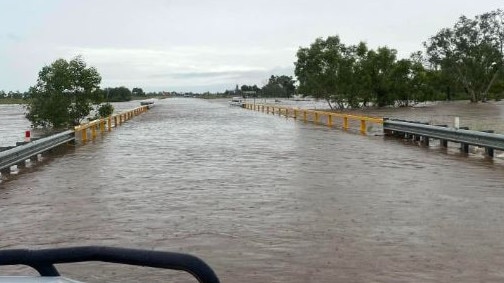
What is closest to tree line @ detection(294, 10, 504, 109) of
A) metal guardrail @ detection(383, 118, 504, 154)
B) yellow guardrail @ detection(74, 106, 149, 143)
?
yellow guardrail @ detection(74, 106, 149, 143)

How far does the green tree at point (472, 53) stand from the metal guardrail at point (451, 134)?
2812 inches

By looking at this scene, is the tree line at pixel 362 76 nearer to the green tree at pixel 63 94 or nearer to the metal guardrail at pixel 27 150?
the green tree at pixel 63 94

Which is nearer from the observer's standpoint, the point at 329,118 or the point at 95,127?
the point at 95,127

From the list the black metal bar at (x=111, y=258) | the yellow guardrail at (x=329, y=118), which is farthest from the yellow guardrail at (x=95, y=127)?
the black metal bar at (x=111, y=258)

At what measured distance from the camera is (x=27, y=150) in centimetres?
1561

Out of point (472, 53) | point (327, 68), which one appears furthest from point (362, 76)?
point (472, 53)

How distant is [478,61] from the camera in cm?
9162

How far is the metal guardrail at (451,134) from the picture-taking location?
1596cm

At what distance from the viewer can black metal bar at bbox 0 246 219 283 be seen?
2830mm

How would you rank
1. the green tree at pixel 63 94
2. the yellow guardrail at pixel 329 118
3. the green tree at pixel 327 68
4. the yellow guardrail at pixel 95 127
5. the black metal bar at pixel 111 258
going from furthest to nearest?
the green tree at pixel 327 68 → the green tree at pixel 63 94 → the yellow guardrail at pixel 329 118 → the yellow guardrail at pixel 95 127 → the black metal bar at pixel 111 258

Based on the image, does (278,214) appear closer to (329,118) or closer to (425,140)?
(425,140)

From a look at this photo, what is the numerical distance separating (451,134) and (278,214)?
37.0ft

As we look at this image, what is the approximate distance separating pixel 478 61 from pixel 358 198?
287ft

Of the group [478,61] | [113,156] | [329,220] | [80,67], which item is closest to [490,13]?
[478,61]
